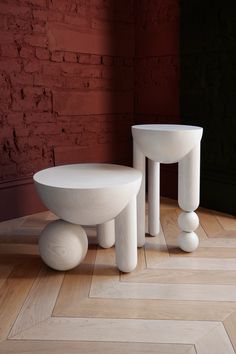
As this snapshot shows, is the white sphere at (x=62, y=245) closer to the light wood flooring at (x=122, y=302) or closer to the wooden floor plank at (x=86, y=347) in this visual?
the light wood flooring at (x=122, y=302)

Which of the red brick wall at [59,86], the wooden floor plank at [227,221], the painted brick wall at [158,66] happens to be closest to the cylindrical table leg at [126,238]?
the wooden floor plank at [227,221]

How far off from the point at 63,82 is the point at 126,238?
3.06ft

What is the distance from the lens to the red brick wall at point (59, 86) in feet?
5.38

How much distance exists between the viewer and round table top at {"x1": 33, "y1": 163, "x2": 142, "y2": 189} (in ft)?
3.57

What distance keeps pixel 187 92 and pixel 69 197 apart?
105 centimetres

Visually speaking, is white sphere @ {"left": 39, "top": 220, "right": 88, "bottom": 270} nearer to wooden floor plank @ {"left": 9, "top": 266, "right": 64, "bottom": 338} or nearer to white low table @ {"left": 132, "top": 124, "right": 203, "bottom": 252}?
wooden floor plank @ {"left": 9, "top": 266, "right": 64, "bottom": 338}

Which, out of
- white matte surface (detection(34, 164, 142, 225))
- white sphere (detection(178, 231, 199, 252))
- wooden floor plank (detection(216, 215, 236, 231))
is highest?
white matte surface (detection(34, 164, 142, 225))

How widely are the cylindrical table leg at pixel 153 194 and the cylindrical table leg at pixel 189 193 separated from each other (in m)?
0.17

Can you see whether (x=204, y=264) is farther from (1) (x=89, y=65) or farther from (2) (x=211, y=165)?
(1) (x=89, y=65)

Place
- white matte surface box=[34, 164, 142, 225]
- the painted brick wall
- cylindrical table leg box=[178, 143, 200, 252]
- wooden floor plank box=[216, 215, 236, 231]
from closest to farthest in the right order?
white matte surface box=[34, 164, 142, 225], cylindrical table leg box=[178, 143, 200, 252], wooden floor plank box=[216, 215, 236, 231], the painted brick wall

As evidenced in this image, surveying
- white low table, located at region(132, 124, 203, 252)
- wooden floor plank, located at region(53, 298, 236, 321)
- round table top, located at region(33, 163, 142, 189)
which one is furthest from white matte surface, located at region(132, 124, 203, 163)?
wooden floor plank, located at region(53, 298, 236, 321)

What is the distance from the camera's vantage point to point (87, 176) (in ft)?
3.91

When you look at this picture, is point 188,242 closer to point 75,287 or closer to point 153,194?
point 153,194

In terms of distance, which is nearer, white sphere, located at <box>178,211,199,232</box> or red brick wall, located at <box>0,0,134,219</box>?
white sphere, located at <box>178,211,199,232</box>
